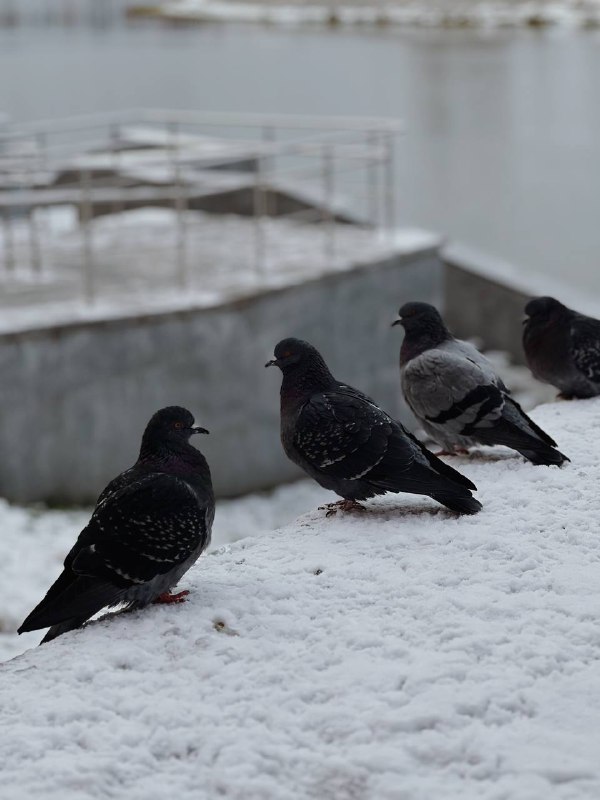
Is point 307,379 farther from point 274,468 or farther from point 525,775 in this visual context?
point 274,468

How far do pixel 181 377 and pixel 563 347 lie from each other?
376cm

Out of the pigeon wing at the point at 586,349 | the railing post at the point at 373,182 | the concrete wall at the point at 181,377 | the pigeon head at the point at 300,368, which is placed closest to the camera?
the pigeon head at the point at 300,368

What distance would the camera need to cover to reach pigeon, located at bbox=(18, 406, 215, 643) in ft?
10.7

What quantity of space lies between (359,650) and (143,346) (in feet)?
17.6

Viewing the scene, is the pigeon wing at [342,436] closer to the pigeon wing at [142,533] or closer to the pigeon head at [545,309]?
the pigeon wing at [142,533]

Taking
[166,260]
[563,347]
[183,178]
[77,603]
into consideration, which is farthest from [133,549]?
[183,178]

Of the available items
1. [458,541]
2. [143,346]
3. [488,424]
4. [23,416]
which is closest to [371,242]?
[143,346]

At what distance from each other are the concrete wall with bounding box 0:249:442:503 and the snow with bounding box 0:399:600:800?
168 inches

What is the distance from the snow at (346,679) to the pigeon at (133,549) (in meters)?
0.08

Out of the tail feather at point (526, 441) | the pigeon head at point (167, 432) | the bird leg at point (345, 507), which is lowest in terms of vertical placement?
the bird leg at point (345, 507)

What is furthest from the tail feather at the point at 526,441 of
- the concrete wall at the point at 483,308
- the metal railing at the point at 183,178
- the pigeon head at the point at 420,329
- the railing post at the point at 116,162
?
the railing post at the point at 116,162

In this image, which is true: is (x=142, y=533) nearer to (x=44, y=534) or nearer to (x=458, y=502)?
(x=458, y=502)

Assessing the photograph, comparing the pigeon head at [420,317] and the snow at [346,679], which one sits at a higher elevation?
the pigeon head at [420,317]

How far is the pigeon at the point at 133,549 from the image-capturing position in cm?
325
